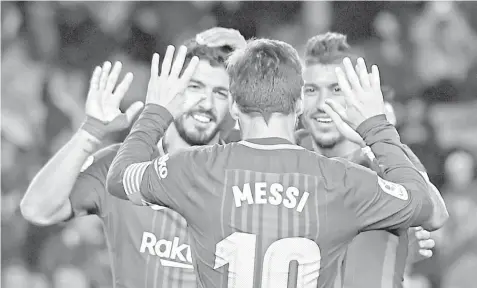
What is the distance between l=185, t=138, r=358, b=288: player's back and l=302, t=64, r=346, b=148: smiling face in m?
1.12

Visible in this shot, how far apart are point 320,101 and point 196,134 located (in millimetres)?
607

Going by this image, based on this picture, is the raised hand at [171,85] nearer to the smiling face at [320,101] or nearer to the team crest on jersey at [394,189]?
the team crest on jersey at [394,189]

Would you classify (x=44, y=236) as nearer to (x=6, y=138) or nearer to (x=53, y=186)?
(x=6, y=138)

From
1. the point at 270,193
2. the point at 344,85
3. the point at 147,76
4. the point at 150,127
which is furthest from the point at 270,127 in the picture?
the point at 147,76

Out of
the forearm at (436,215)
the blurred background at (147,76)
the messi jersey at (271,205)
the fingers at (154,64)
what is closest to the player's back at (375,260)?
the forearm at (436,215)

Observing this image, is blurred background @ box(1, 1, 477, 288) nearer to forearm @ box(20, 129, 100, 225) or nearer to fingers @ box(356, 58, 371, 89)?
forearm @ box(20, 129, 100, 225)

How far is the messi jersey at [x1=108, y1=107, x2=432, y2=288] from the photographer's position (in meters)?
2.53

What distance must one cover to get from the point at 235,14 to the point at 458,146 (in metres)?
Result: 2.25

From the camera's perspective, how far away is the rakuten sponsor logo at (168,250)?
3.27 m

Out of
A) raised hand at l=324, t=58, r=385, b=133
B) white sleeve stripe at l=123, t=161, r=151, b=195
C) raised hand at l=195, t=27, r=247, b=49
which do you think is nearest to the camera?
white sleeve stripe at l=123, t=161, r=151, b=195

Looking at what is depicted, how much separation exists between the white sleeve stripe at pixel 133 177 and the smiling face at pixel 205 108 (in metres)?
1.00

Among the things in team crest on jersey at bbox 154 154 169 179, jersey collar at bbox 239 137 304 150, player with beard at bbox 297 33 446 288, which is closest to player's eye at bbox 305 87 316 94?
player with beard at bbox 297 33 446 288

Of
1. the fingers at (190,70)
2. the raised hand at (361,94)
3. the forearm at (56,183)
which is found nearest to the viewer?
the raised hand at (361,94)

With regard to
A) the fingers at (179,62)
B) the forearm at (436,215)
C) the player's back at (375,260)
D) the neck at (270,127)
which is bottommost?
the player's back at (375,260)
